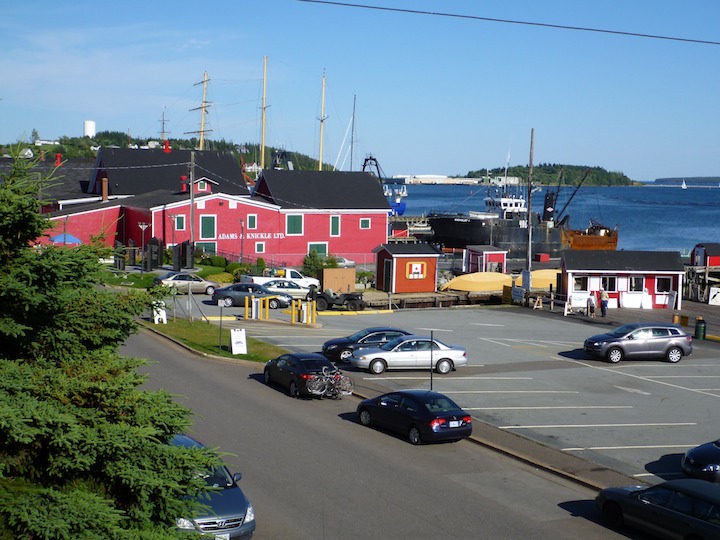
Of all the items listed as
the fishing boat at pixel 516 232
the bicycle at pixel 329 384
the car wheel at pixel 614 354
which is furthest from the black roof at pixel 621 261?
the fishing boat at pixel 516 232

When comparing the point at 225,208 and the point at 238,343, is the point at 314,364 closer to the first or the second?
the point at 238,343

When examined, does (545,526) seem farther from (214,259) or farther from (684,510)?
(214,259)

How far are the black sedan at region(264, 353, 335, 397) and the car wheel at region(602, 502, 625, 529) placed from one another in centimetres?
1133

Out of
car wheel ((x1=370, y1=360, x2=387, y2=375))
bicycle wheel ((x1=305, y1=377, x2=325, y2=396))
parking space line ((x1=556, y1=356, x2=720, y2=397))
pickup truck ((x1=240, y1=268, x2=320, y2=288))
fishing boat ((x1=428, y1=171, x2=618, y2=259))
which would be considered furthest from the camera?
fishing boat ((x1=428, y1=171, x2=618, y2=259))

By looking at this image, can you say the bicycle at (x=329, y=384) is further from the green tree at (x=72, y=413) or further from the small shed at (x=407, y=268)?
the small shed at (x=407, y=268)

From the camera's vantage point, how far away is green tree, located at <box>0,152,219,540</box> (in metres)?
7.85

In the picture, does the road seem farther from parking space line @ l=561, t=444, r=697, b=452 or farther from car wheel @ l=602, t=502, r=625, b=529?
parking space line @ l=561, t=444, r=697, b=452

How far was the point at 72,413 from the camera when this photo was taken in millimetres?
8352

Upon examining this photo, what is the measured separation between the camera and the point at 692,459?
60.7 feet

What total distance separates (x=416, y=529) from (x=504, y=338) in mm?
24053

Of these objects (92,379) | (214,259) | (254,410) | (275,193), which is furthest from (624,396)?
(275,193)

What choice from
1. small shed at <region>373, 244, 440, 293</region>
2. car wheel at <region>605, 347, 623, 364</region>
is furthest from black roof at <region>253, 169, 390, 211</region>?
car wheel at <region>605, 347, 623, 364</region>

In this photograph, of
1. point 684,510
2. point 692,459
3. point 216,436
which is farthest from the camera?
point 216,436

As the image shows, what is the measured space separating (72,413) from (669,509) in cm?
1053
